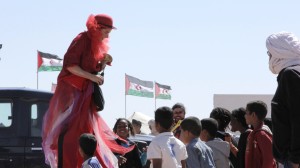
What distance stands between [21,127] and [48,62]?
1983 cm

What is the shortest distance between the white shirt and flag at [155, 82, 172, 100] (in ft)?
114

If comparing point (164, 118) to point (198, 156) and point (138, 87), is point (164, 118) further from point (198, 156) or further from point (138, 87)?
point (138, 87)

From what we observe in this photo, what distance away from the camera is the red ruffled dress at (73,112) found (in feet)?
24.3

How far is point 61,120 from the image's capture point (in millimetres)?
7473

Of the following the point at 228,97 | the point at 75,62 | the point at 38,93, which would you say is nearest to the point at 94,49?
the point at 75,62

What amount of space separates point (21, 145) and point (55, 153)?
206 centimetres

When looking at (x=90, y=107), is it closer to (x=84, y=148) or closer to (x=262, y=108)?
(x=84, y=148)

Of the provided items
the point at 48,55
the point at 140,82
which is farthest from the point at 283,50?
the point at 140,82

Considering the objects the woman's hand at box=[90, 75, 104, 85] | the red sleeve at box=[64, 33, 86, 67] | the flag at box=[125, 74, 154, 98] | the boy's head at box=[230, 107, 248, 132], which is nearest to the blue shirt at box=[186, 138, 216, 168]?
the woman's hand at box=[90, 75, 104, 85]

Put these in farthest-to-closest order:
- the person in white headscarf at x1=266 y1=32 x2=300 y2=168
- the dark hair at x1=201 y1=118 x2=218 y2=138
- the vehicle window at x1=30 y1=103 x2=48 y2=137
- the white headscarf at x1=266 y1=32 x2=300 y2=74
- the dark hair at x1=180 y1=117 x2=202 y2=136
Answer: the vehicle window at x1=30 y1=103 x2=48 y2=137 → the dark hair at x1=201 y1=118 x2=218 y2=138 → the dark hair at x1=180 y1=117 x2=202 y2=136 → the white headscarf at x1=266 y1=32 x2=300 y2=74 → the person in white headscarf at x1=266 y1=32 x2=300 y2=168

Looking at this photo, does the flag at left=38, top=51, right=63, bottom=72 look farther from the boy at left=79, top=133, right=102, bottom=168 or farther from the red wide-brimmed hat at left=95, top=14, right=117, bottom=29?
the boy at left=79, top=133, right=102, bottom=168

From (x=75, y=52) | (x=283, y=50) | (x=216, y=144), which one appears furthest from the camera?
(x=216, y=144)

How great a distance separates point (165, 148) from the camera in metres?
7.08

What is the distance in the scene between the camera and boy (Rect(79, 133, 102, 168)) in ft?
23.4
